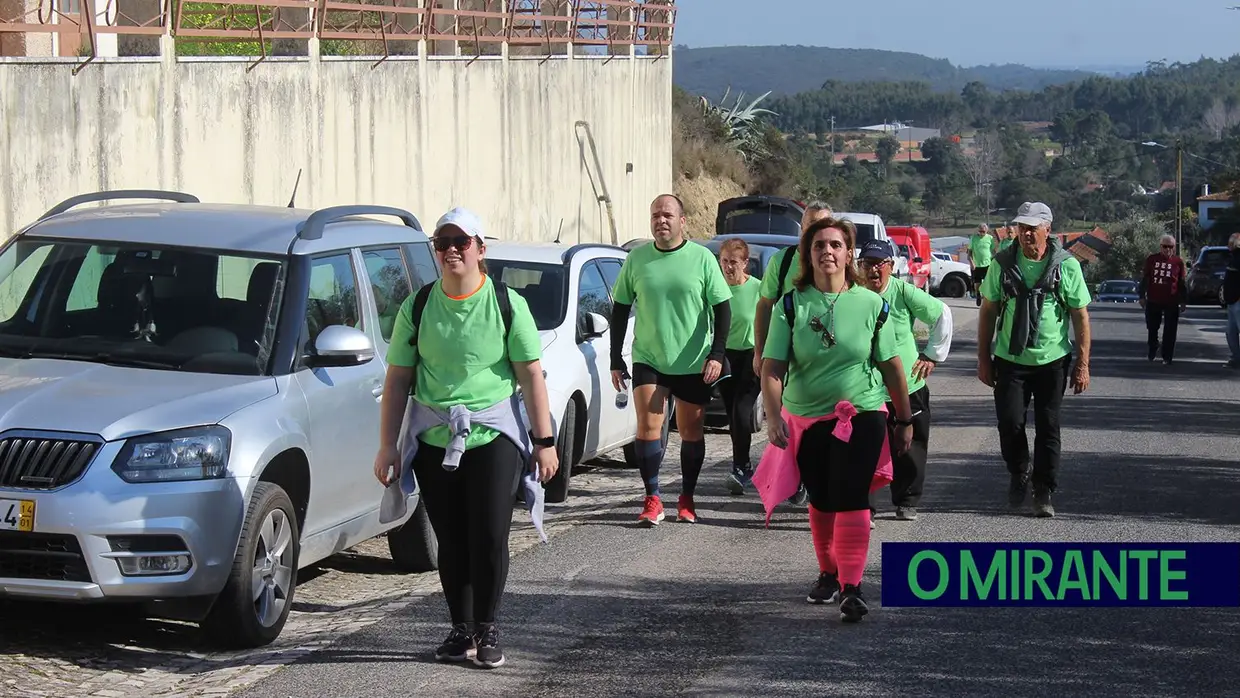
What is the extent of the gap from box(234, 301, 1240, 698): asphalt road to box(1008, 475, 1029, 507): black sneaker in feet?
0.37

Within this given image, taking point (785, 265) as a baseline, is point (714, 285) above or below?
below

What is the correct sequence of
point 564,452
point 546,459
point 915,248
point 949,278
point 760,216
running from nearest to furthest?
1. point 546,459
2. point 564,452
3. point 760,216
4. point 915,248
5. point 949,278

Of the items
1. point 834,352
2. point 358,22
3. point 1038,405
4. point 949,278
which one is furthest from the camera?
point 949,278

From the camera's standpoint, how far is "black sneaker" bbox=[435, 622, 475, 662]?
6.92 meters

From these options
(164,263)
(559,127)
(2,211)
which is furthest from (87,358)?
(559,127)

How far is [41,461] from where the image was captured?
22.1 feet

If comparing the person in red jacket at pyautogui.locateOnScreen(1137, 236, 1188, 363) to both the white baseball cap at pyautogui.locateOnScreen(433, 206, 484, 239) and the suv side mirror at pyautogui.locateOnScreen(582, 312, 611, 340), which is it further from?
the white baseball cap at pyautogui.locateOnScreen(433, 206, 484, 239)

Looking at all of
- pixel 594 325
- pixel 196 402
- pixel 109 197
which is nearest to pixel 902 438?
pixel 594 325

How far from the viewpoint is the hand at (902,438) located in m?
8.86

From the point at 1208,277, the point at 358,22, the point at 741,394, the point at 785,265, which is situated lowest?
the point at 1208,277

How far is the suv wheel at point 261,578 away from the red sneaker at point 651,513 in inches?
126

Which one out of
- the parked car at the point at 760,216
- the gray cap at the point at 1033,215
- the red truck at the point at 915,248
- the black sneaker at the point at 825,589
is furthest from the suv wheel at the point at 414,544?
the parked car at the point at 760,216

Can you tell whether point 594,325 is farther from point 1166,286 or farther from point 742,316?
point 1166,286

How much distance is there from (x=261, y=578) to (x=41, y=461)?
105cm
